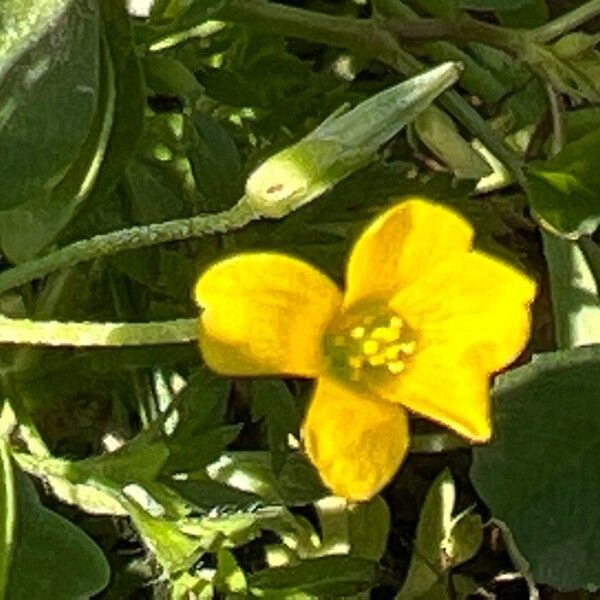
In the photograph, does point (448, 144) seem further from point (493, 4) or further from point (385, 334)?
point (385, 334)

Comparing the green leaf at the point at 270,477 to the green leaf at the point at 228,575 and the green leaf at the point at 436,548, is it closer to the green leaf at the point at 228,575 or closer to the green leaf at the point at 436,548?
the green leaf at the point at 228,575

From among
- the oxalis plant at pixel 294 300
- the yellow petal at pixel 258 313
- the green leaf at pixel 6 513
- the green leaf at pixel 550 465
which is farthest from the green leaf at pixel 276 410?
the yellow petal at pixel 258 313

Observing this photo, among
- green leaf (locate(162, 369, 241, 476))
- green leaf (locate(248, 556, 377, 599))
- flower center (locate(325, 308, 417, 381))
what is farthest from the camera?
green leaf (locate(248, 556, 377, 599))

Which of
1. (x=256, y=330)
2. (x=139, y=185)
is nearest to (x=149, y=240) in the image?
(x=256, y=330)

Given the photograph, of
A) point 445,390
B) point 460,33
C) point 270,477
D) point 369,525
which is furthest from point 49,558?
point 460,33

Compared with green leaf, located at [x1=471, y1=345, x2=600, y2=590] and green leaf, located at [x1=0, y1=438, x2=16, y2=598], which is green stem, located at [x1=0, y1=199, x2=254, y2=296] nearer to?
green leaf, located at [x1=0, y1=438, x2=16, y2=598]

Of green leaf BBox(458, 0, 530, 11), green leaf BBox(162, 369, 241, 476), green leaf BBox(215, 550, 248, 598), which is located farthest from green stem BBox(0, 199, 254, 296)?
green leaf BBox(458, 0, 530, 11)
